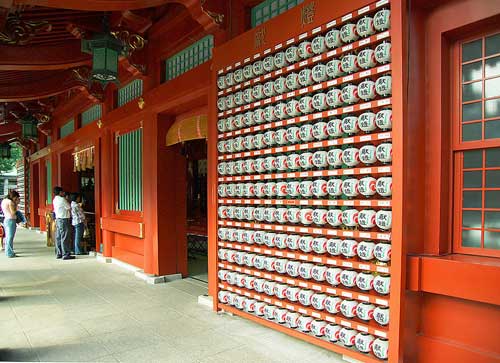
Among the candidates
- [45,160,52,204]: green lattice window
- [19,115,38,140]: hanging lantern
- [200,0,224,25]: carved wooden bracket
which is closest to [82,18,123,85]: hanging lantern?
[200,0,224,25]: carved wooden bracket

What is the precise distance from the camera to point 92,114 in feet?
30.1

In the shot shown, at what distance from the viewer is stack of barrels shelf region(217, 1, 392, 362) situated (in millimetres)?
2713

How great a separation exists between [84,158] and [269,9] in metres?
6.82

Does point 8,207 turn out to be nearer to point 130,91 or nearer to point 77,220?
point 77,220

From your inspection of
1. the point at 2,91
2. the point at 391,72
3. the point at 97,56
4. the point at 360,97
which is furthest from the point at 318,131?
the point at 2,91

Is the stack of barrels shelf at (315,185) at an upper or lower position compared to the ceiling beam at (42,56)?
lower

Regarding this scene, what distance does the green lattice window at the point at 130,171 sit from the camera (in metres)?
6.57

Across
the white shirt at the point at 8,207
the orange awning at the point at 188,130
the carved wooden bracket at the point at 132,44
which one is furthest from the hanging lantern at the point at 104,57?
the white shirt at the point at 8,207

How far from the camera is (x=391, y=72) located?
2.63 m

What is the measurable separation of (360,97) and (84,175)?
469 inches

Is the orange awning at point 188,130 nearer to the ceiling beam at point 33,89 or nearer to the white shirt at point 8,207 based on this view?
the ceiling beam at point 33,89

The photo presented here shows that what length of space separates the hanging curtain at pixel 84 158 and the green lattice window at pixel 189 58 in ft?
12.4

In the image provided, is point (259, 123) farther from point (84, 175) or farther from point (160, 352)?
point (84, 175)

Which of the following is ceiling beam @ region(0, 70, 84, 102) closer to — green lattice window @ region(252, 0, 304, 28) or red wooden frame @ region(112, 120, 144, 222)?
red wooden frame @ region(112, 120, 144, 222)
